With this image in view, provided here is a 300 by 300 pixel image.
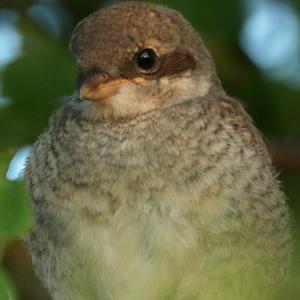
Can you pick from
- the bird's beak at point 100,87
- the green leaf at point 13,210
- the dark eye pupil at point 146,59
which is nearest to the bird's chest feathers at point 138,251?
the bird's beak at point 100,87

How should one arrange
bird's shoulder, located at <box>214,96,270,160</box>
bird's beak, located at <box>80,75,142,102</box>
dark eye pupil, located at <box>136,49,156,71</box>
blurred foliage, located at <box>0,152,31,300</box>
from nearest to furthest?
blurred foliage, located at <box>0,152,31,300</box>, bird's beak, located at <box>80,75,142,102</box>, dark eye pupil, located at <box>136,49,156,71</box>, bird's shoulder, located at <box>214,96,270,160</box>

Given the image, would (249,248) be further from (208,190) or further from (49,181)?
(49,181)

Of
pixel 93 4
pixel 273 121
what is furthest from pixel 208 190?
pixel 93 4

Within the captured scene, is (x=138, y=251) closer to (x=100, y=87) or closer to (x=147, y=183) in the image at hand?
(x=147, y=183)

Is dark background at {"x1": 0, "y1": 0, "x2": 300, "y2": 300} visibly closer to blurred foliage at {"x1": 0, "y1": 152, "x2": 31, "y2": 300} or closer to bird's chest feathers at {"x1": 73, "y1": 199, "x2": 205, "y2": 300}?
bird's chest feathers at {"x1": 73, "y1": 199, "x2": 205, "y2": 300}

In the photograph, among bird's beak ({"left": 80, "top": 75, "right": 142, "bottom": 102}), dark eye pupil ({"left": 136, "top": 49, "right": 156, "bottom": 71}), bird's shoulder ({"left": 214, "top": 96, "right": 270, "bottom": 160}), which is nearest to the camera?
bird's beak ({"left": 80, "top": 75, "right": 142, "bottom": 102})

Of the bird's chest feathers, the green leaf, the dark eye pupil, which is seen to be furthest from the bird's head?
the green leaf

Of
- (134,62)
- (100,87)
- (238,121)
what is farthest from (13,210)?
(238,121)

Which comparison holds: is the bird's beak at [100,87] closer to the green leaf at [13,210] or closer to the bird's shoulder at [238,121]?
the bird's shoulder at [238,121]
